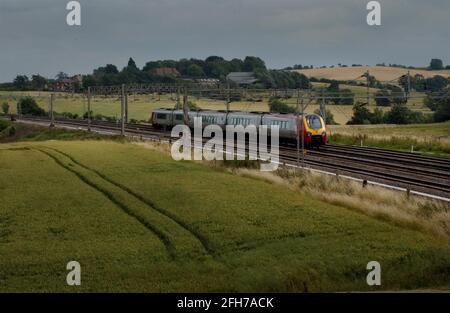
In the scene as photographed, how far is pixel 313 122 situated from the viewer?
5412 cm

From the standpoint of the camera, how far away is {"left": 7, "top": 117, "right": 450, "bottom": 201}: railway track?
33.4 metres

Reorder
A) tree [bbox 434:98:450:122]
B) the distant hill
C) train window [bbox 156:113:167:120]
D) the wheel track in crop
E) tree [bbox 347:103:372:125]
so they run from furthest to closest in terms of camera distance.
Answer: the distant hill → tree [bbox 434:98:450:122] → tree [bbox 347:103:372:125] → train window [bbox 156:113:167:120] → the wheel track in crop

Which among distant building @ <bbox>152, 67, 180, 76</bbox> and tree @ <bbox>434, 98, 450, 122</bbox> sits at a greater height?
distant building @ <bbox>152, 67, 180, 76</bbox>

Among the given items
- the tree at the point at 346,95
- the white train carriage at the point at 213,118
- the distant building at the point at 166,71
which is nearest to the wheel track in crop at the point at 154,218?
the tree at the point at 346,95

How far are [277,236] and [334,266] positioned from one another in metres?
3.33

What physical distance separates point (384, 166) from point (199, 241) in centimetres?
2254

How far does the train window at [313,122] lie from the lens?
53.8 m

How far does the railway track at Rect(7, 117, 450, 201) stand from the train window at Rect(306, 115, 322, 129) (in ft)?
7.03

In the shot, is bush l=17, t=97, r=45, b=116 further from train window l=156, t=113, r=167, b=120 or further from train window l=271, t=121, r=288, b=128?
train window l=271, t=121, r=288, b=128

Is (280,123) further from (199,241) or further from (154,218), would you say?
(199,241)

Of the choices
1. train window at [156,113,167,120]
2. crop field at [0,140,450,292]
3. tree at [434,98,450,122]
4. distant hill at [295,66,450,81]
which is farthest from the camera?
distant hill at [295,66,450,81]

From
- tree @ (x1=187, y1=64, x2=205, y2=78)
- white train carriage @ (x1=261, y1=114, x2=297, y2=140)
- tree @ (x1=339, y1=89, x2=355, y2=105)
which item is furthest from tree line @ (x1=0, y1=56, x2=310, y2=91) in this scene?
white train carriage @ (x1=261, y1=114, x2=297, y2=140)

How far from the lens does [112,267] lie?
20547 millimetres
